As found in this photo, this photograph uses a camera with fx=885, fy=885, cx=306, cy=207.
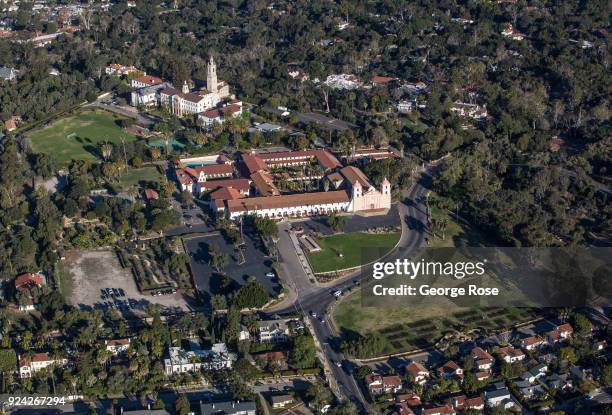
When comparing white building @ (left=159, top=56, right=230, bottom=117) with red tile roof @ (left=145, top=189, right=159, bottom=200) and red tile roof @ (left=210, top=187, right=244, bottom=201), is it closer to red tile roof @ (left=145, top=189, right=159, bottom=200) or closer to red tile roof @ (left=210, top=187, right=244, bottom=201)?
red tile roof @ (left=145, top=189, right=159, bottom=200)

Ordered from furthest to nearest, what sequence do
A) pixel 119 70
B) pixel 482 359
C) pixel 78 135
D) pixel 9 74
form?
pixel 119 70 → pixel 9 74 → pixel 78 135 → pixel 482 359

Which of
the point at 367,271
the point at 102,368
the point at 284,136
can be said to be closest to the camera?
the point at 102,368

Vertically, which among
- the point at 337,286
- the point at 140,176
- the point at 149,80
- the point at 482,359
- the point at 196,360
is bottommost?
the point at 337,286

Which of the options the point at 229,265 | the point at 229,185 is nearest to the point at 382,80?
the point at 229,185

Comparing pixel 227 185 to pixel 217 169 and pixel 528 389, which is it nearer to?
pixel 217 169

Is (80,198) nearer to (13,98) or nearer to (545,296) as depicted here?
(13,98)

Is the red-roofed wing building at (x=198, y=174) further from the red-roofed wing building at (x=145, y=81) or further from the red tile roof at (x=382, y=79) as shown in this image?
the red tile roof at (x=382, y=79)

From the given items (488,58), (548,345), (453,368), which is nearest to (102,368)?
(453,368)
